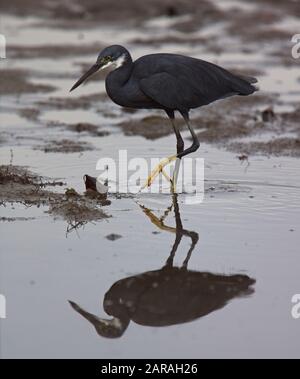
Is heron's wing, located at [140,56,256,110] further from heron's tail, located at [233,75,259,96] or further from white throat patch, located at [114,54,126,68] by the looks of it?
white throat patch, located at [114,54,126,68]

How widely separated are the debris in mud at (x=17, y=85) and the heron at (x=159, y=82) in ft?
17.7

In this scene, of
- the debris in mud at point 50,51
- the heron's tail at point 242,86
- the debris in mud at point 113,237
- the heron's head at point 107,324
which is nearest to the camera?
the heron's head at point 107,324

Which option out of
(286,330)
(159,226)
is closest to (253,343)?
(286,330)

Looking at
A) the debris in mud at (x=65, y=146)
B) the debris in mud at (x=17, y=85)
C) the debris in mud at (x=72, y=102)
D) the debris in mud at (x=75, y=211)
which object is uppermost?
the debris in mud at (x=17, y=85)

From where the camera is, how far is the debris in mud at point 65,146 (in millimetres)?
9875

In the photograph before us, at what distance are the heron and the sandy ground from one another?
75 cm

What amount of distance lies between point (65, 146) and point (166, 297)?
4.48 m

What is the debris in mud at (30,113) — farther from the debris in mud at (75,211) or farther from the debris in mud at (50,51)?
the debris in mud at (50,51)

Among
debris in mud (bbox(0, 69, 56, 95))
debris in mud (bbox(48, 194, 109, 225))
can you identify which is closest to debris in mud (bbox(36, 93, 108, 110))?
debris in mud (bbox(0, 69, 56, 95))

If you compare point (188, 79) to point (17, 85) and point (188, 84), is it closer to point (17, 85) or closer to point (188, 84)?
point (188, 84)

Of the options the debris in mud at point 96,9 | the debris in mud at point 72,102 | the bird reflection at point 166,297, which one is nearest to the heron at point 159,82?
the bird reflection at point 166,297

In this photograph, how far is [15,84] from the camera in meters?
14.0

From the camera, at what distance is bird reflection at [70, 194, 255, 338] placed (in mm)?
5453
